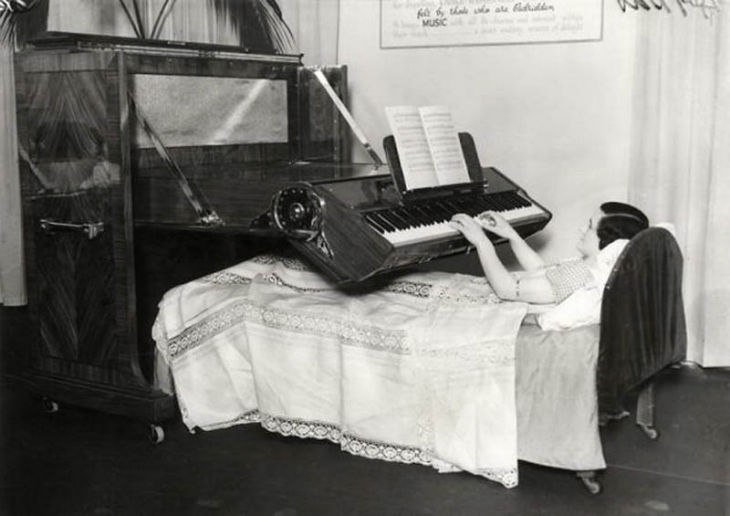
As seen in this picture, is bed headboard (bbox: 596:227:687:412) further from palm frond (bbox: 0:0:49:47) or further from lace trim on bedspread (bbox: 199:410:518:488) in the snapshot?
palm frond (bbox: 0:0:49:47)

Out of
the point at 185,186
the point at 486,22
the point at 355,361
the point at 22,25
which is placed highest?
the point at 486,22

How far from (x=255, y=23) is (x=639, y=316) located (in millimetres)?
2882

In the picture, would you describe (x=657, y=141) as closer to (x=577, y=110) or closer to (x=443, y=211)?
(x=577, y=110)

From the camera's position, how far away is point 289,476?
350 centimetres

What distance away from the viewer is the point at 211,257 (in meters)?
4.53

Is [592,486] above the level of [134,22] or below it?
below

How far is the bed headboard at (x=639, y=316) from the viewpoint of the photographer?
127 inches

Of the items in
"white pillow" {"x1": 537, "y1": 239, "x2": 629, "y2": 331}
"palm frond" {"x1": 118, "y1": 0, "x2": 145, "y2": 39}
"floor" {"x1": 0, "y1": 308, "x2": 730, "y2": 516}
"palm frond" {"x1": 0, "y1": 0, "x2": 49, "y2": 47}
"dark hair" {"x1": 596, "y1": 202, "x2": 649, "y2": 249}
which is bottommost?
"floor" {"x1": 0, "y1": 308, "x2": 730, "y2": 516}

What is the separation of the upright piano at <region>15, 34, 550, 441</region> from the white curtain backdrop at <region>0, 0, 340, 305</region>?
430 millimetres

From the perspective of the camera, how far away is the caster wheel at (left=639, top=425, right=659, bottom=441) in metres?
3.91

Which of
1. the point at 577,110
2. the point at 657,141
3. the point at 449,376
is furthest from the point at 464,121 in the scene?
the point at 449,376

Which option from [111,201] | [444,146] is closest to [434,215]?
[444,146]

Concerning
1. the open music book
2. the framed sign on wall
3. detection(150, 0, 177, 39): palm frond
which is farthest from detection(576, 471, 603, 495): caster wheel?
detection(150, 0, 177, 39): palm frond

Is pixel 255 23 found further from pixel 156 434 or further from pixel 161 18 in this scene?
pixel 156 434
